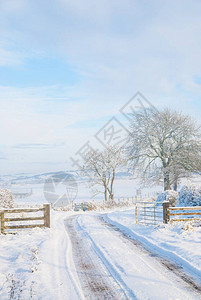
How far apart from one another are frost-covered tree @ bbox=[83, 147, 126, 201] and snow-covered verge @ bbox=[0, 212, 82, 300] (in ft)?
101

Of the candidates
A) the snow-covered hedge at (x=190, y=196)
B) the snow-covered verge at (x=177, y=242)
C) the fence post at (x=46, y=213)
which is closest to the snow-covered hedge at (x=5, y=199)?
the fence post at (x=46, y=213)

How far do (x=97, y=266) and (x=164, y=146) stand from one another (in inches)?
913

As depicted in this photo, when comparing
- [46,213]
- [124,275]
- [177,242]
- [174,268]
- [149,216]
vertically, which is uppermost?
[46,213]

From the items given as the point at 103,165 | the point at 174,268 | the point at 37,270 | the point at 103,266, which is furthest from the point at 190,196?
the point at 103,165

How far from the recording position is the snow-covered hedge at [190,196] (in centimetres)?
1884

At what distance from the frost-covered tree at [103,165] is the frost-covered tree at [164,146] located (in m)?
12.2

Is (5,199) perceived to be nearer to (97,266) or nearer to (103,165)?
(97,266)

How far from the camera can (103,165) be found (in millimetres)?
43188

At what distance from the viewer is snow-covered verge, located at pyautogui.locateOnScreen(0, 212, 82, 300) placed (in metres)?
5.70

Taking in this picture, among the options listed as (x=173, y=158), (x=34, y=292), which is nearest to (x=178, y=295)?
(x=34, y=292)

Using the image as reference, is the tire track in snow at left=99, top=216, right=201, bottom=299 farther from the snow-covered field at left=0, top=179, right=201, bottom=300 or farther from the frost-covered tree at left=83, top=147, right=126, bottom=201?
the frost-covered tree at left=83, top=147, right=126, bottom=201

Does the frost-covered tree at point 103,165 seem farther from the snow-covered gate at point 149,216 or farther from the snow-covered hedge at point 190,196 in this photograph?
the snow-covered hedge at point 190,196

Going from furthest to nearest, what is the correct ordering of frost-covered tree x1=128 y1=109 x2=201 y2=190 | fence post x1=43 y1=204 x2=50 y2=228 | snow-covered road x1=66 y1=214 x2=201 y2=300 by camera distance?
frost-covered tree x1=128 y1=109 x2=201 y2=190 → fence post x1=43 y1=204 x2=50 y2=228 → snow-covered road x1=66 y1=214 x2=201 y2=300

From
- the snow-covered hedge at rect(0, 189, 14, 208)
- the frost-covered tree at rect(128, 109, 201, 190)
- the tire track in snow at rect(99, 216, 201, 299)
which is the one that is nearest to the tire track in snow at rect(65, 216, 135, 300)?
the tire track in snow at rect(99, 216, 201, 299)
